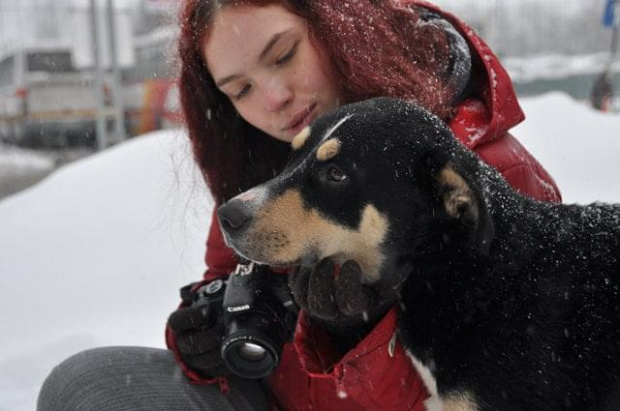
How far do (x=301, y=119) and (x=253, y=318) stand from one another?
0.81 m

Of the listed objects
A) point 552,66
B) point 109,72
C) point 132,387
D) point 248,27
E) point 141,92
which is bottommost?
point 552,66

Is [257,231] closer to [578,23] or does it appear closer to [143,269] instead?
[143,269]

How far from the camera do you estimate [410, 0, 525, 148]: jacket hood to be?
2.04 metres

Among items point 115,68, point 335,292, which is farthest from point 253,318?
point 115,68

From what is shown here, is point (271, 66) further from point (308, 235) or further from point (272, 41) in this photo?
point (308, 235)

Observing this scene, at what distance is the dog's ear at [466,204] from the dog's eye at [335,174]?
301 mm

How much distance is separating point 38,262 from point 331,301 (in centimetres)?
413

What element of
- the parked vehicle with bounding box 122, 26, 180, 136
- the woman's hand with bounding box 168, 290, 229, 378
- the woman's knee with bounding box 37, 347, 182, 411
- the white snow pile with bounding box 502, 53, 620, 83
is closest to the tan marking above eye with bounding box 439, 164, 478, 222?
the woman's hand with bounding box 168, 290, 229, 378

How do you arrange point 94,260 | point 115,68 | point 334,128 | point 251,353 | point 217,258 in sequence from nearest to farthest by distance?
point 334,128 → point 251,353 → point 217,258 → point 94,260 → point 115,68

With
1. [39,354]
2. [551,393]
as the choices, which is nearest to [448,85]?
[551,393]

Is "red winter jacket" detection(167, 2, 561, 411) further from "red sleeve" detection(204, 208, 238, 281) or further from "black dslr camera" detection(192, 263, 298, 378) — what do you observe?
"red sleeve" detection(204, 208, 238, 281)

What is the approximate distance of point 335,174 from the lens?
75.5 inches

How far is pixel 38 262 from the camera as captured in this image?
521cm

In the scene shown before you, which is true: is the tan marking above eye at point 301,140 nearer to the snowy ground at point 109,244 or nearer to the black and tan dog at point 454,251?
the black and tan dog at point 454,251
